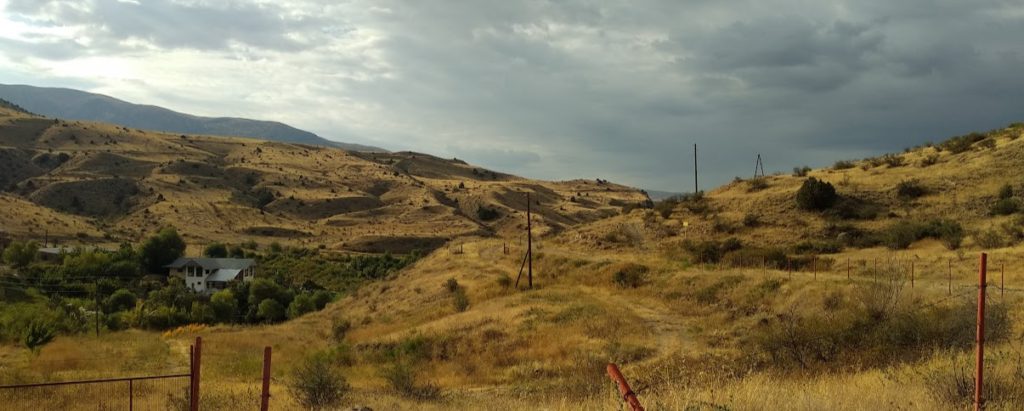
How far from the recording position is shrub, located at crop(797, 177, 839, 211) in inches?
1777

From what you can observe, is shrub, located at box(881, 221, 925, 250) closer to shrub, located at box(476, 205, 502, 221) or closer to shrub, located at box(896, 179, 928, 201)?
shrub, located at box(896, 179, 928, 201)

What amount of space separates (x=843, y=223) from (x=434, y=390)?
3369 centimetres

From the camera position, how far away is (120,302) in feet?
223

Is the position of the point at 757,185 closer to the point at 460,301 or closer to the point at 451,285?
the point at 451,285

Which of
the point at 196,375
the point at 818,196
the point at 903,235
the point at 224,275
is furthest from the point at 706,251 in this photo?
the point at 224,275

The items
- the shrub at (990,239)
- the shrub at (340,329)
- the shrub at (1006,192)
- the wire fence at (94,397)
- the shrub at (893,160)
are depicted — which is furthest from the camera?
the shrub at (893,160)

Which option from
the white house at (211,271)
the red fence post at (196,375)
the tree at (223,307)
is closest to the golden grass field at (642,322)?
the red fence post at (196,375)

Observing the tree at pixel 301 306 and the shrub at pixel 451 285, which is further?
the tree at pixel 301 306

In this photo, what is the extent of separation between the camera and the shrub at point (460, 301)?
39844 millimetres

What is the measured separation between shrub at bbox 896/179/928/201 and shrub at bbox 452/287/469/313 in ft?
99.9

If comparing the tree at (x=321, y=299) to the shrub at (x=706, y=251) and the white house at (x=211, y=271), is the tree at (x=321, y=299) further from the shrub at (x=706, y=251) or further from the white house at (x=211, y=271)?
the shrub at (x=706, y=251)

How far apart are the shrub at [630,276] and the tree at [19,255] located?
73.7 meters

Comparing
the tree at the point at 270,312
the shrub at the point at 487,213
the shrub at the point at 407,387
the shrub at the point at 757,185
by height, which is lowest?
the tree at the point at 270,312

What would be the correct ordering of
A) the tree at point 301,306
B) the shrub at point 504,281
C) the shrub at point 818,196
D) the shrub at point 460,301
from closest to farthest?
1. the shrub at point 460,301
2. the shrub at point 504,281
3. the shrub at point 818,196
4. the tree at point 301,306
